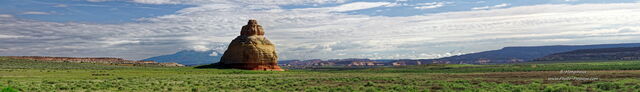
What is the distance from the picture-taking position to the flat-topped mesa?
302ft

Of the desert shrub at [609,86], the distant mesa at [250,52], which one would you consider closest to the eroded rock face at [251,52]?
the distant mesa at [250,52]

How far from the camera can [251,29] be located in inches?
3629

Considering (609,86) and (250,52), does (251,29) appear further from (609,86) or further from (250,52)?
(609,86)

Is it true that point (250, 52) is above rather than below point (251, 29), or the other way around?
below

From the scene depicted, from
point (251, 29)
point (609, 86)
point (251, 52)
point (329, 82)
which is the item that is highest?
point (251, 29)

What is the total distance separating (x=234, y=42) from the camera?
90.6 m

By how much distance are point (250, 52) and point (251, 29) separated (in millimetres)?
5906

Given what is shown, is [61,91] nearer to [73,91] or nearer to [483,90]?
[73,91]

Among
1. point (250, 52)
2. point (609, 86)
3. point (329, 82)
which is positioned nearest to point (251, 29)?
point (250, 52)

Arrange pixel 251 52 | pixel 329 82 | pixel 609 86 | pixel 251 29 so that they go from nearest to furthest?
pixel 609 86 → pixel 329 82 → pixel 251 52 → pixel 251 29

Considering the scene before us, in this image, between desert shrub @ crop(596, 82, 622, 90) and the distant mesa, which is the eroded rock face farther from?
desert shrub @ crop(596, 82, 622, 90)

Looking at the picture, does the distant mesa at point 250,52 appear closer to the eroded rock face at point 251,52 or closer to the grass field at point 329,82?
the eroded rock face at point 251,52

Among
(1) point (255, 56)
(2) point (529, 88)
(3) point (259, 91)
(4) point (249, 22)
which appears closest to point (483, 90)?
(2) point (529, 88)

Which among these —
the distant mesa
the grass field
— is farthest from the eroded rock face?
the grass field
